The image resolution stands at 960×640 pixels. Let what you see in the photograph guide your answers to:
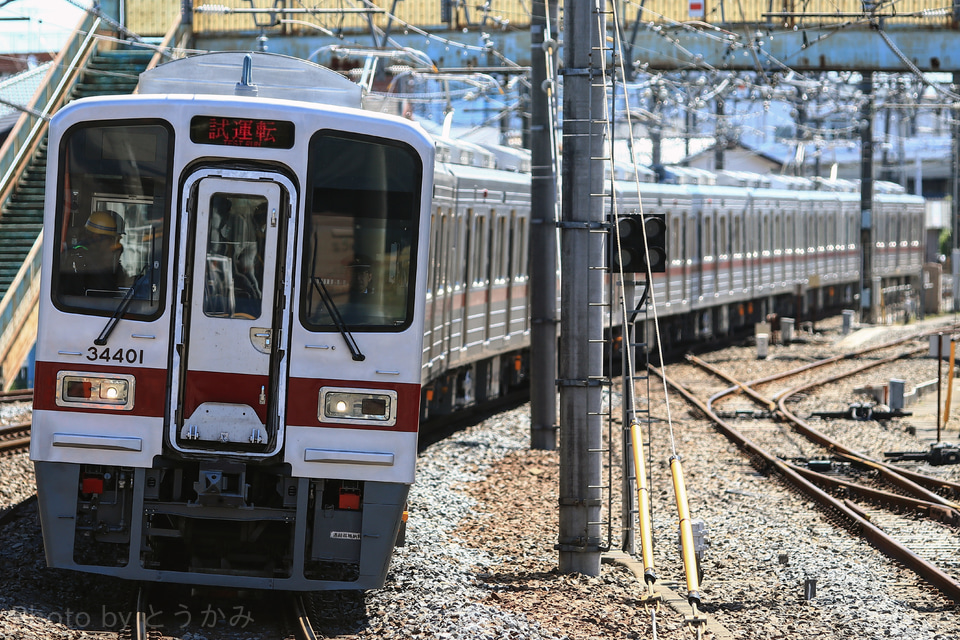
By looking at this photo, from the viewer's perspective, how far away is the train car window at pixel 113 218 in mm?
6844

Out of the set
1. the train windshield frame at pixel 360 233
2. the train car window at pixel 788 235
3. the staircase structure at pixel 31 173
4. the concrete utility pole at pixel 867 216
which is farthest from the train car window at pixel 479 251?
the train car window at pixel 788 235

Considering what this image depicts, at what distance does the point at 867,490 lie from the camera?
1191 cm

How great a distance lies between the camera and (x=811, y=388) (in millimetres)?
20156

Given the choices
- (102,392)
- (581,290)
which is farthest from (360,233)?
(581,290)

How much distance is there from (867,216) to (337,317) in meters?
25.8

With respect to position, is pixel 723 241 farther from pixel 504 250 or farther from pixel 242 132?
pixel 242 132

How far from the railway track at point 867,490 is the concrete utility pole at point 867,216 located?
12.9m

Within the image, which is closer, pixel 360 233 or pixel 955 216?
pixel 360 233

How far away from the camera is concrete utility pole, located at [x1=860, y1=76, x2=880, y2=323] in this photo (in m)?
29.3

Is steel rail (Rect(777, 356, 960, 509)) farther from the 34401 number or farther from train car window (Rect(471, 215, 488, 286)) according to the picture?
the 34401 number

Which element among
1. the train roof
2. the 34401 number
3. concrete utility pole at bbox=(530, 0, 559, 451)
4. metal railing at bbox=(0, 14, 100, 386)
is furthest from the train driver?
metal railing at bbox=(0, 14, 100, 386)

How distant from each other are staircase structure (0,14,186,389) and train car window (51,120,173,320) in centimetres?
1076

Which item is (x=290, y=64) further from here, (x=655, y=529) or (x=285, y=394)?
(x=655, y=529)

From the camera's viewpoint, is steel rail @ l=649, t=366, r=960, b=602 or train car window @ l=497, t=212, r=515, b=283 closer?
steel rail @ l=649, t=366, r=960, b=602
